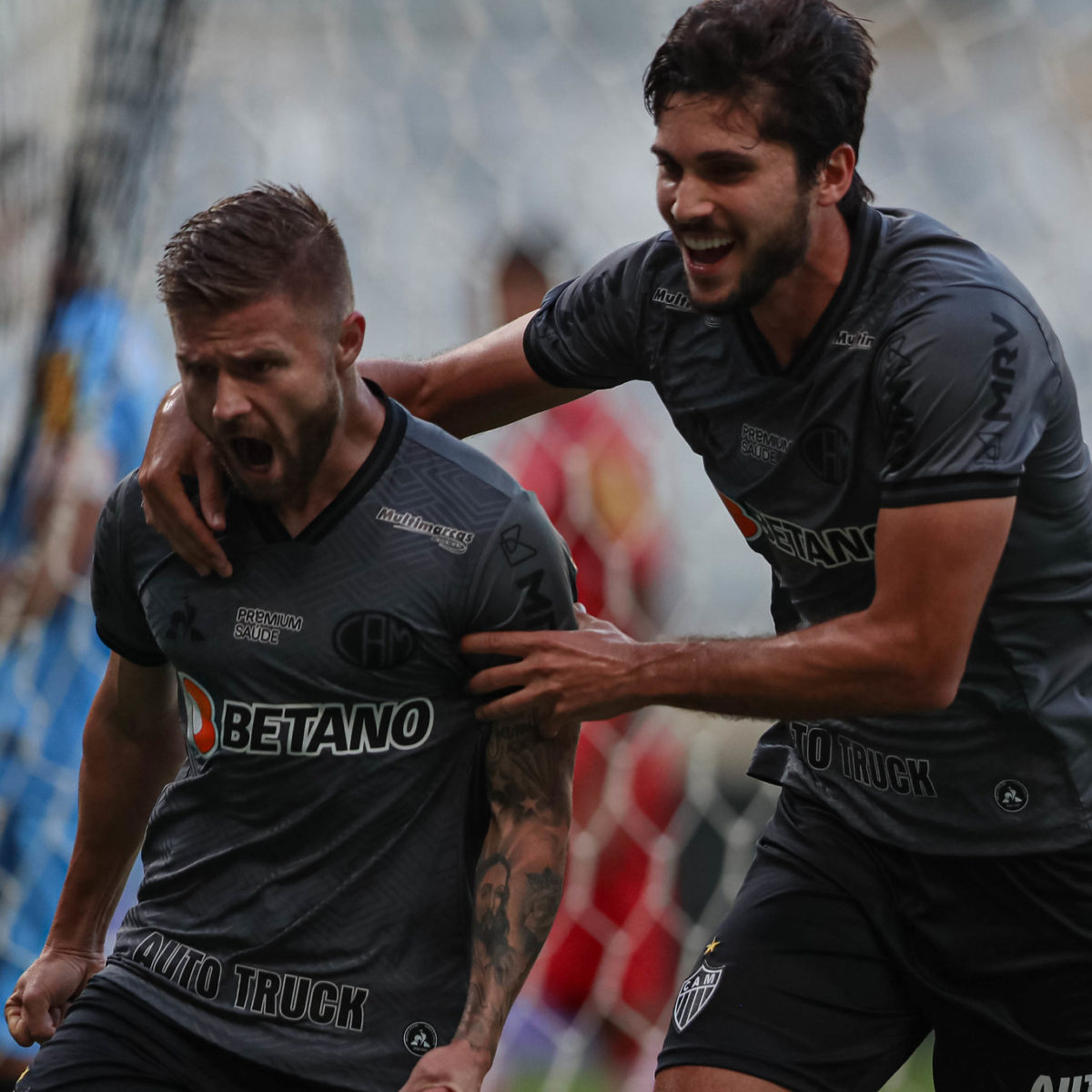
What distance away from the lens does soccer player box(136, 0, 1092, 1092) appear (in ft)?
6.02

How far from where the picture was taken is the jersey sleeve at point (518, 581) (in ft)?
6.16

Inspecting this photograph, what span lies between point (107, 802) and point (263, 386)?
67 centimetres

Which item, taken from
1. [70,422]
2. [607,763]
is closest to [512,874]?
[607,763]

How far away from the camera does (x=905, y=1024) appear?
2.11 m

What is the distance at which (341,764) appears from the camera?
1863 mm

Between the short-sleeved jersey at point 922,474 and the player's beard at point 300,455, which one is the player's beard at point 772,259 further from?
the player's beard at point 300,455

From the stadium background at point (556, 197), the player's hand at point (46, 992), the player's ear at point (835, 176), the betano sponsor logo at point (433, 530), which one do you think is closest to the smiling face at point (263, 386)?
the betano sponsor logo at point (433, 530)

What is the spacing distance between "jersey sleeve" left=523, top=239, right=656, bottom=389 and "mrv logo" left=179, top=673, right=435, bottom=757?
616 mm

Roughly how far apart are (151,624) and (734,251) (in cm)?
82

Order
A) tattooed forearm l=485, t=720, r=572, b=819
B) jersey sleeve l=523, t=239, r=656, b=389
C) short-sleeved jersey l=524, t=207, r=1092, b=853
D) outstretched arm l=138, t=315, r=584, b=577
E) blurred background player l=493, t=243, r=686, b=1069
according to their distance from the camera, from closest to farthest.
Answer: short-sleeved jersey l=524, t=207, r=1092, b=853
tattooed forearm l=485, t=720, r=572, b=819
jersey sleeve l=523, t=239, r=656, b=389
outstretched arm l=138, t=315, r=584, b=577
blurred background player l=493, t=243, r=686, b=1069

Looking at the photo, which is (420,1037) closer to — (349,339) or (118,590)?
(118,590)

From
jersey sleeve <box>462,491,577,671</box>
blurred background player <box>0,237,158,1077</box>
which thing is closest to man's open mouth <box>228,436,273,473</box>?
jersey sleeve <box>462,491,577,671</box>

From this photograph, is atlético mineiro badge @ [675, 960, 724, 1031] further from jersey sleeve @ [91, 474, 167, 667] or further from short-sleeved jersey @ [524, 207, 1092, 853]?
jersey sleeve @ [91, 474, 167, 667]

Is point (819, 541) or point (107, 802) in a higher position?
point (819, 541)
